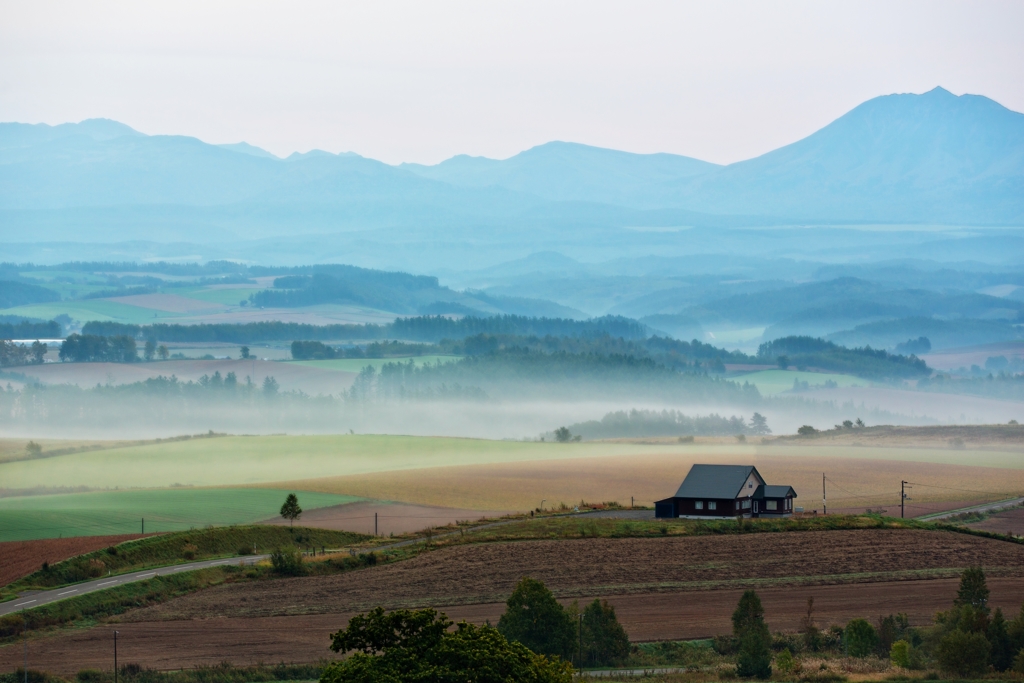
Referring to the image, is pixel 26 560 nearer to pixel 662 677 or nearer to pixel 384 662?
pixel 662 677

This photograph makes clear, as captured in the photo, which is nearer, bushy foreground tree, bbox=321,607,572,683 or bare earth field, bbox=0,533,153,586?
bushy foreground tree, bbox=321,607,572,683

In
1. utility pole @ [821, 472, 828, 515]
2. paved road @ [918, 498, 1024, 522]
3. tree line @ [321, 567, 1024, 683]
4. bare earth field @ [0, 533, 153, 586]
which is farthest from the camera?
utility pole @ [821, 472, 828, 515]

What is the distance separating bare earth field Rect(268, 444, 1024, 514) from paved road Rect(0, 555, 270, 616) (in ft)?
81.7

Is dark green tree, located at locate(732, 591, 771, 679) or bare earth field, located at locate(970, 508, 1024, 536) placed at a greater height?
bare earth field, located at locate(970, 508, 1024, 536)

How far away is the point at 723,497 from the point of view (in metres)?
69.8

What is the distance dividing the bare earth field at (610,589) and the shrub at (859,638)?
3100 mm

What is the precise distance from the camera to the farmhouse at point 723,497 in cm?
7000

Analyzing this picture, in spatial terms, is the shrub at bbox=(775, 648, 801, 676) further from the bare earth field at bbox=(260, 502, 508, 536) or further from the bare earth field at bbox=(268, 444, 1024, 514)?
the bare earth field at bbox=(268, 444, 1024, 514)

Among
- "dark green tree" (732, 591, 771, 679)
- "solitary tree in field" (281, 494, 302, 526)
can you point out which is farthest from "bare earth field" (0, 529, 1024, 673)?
"solitary tree in field" (281, 494, 302, 526)

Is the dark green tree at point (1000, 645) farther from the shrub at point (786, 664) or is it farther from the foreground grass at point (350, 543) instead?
the foreground grass at point (350, 543)

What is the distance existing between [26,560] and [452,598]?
781 inches

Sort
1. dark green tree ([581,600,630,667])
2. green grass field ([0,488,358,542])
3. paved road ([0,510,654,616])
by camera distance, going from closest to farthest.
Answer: dark green tree ([581,600,630,667])
paved road ([0,510,654,616])
green grass field ([0,488,358,542])

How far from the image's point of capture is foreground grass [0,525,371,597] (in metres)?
53.2

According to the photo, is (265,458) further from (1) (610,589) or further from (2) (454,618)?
(2) (454,618)
